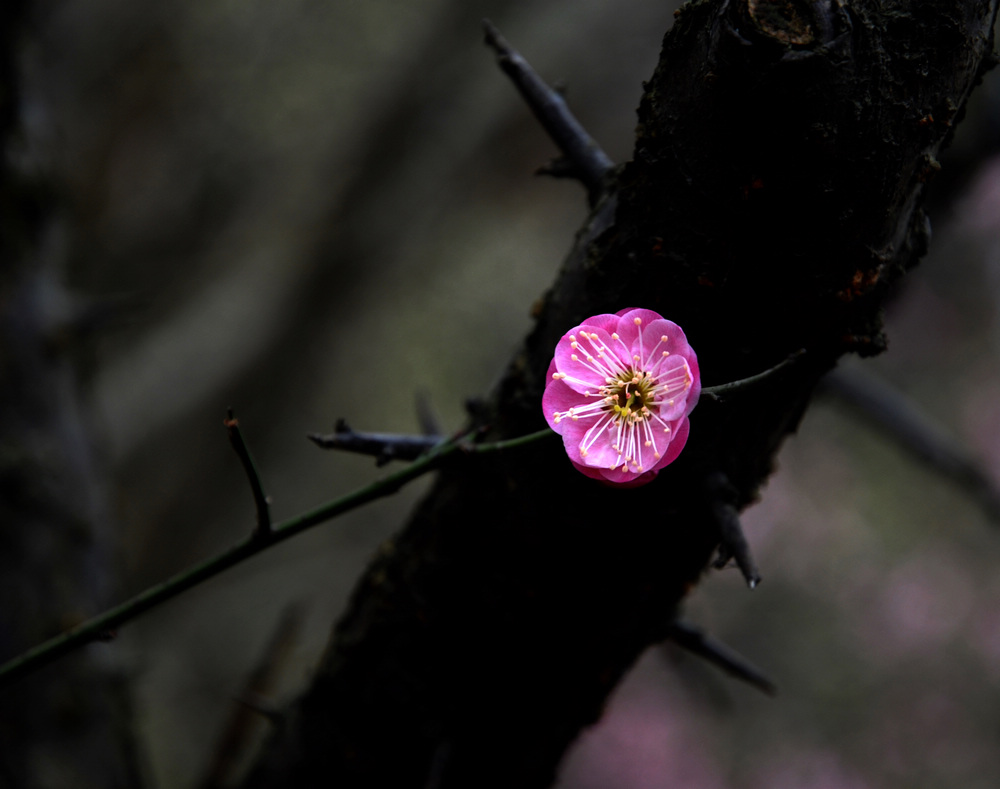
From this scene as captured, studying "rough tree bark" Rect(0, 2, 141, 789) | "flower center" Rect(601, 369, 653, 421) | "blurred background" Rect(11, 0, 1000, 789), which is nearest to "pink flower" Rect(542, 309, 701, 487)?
"flower center" Rect(601, 369, 653, 421)

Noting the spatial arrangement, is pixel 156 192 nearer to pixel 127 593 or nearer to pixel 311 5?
pixel 311 5

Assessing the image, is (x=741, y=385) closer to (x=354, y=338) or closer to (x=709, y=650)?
(x=709, y=650)

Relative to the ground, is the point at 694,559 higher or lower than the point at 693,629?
higher

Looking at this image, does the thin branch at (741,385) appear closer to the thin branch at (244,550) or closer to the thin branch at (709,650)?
the thin branch at (244,550)

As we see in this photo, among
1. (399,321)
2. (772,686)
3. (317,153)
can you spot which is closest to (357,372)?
(399,321)

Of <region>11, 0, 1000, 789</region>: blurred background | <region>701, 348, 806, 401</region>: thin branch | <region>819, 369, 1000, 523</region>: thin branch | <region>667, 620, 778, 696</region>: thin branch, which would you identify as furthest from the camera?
<region>11, 0, 1000, 789</region>: blurred background

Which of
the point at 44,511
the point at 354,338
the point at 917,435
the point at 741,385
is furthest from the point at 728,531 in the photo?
the point at 354,338

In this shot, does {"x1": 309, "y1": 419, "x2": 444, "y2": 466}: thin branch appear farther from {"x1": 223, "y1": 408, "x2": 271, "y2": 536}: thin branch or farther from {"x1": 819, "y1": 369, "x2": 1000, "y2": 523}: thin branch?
{"x1": 819, "y1": 369, "x2": 1000, "y2": 523}: thin branch
